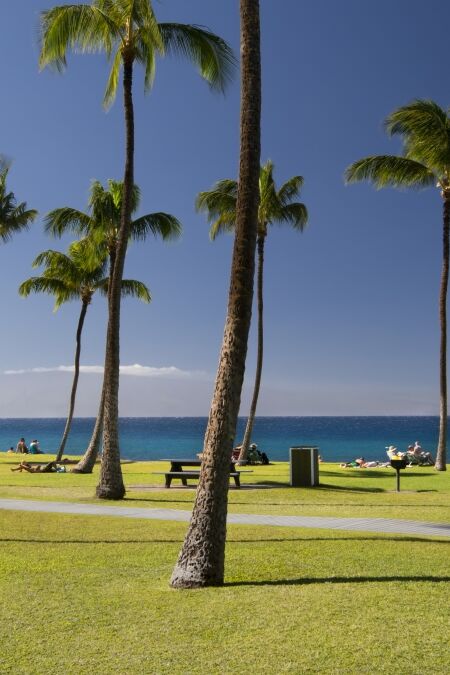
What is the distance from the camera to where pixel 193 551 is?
7.61 m

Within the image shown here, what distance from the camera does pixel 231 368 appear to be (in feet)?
26.1

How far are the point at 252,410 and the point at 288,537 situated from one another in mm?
19665

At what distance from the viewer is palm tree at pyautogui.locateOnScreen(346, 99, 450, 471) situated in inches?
1022

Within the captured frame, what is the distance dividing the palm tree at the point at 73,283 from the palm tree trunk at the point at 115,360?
47.4ft

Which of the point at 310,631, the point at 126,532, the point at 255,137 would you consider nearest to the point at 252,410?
the point at 126,532

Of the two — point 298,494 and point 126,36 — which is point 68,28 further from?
point 298,494

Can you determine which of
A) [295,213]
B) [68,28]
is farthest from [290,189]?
[68,28]

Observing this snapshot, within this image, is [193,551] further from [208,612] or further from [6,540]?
[6,540]

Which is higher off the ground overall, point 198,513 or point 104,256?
point 104,256

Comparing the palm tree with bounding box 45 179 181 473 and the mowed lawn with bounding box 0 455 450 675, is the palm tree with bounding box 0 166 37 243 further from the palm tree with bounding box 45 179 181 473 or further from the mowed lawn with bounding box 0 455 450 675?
the mowed lawn with bounding box 0 455 450 675

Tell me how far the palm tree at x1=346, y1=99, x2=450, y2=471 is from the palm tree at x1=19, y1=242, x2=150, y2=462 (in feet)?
36.6

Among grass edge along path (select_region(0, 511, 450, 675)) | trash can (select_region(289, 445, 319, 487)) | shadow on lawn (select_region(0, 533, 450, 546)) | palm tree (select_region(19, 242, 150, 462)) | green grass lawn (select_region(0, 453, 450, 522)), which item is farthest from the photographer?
palm tree (select_region(19, 242, 150, 462))

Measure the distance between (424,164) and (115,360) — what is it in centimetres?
1575

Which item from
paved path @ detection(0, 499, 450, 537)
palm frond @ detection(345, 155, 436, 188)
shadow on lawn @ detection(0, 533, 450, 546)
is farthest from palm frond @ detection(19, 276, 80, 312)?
shadow on lawn @ detection(0, 533, 450, 546)
